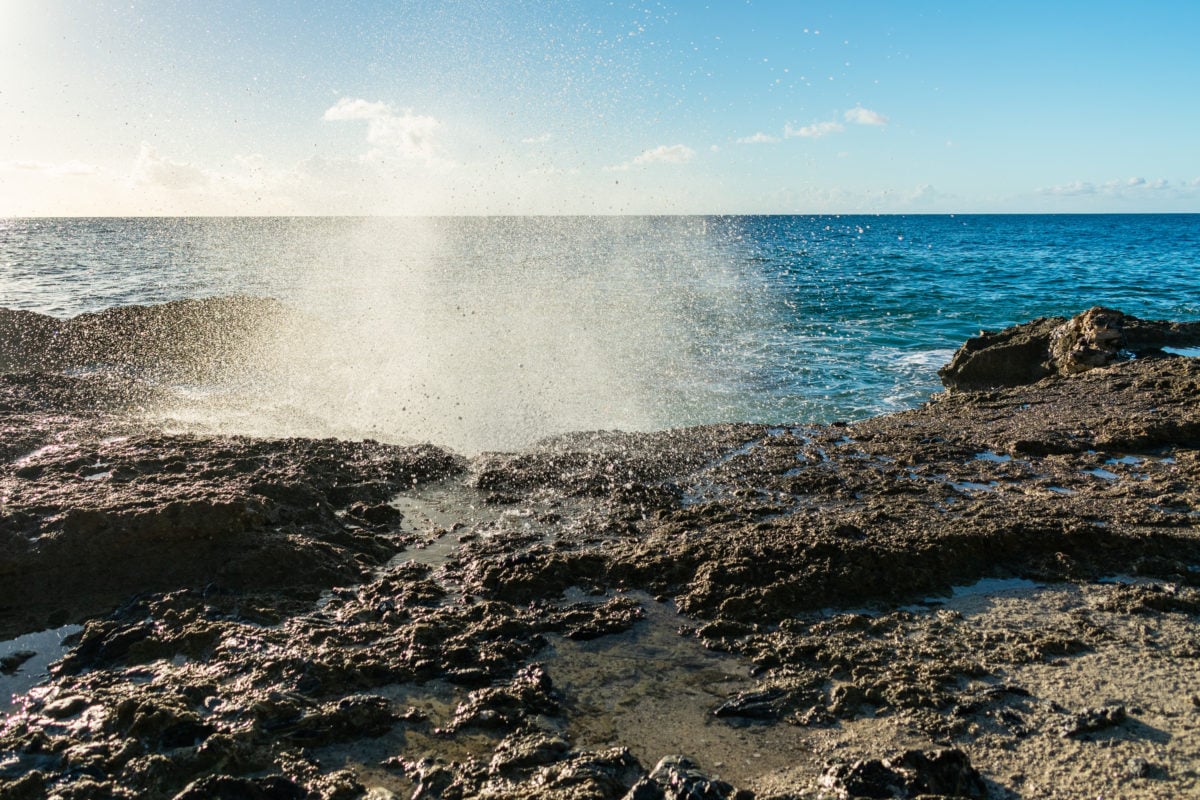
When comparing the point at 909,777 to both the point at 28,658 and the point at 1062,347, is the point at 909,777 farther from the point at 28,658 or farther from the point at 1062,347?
the point at 1062,347

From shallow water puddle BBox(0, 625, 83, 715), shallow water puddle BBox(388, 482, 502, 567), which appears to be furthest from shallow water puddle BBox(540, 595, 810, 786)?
shallow water puddle BBox(0, 625, 83, 715)

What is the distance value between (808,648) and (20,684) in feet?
13.5

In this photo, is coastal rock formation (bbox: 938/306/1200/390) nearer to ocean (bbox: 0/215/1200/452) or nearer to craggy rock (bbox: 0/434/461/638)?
ocean (bbox: 0/215/1200/452)

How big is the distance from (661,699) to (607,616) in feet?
2.67

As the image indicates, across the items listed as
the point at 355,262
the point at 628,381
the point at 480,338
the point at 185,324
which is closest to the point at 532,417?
the point at 628,381

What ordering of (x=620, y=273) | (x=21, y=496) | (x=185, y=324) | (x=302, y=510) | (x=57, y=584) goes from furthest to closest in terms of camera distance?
(x=620, y=273), (x=185, y=324), (x=302, y=510), (x=21, y=496), (x=57, y=584)

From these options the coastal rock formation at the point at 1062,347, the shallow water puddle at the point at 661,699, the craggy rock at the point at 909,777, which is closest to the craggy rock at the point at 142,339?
the shallow water puddle at the point at 661,699

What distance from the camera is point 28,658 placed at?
3.85 metres

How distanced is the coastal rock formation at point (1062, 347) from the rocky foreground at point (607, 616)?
3209 millimetres

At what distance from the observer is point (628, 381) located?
1247 centimetres

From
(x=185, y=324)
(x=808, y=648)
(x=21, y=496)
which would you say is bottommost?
(x=808, y=648)

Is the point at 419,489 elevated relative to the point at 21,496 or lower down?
lower down

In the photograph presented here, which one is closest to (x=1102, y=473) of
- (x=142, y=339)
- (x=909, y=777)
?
(x=909, y=777)

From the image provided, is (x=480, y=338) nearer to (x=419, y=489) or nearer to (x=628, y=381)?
(x=628, y=381)
